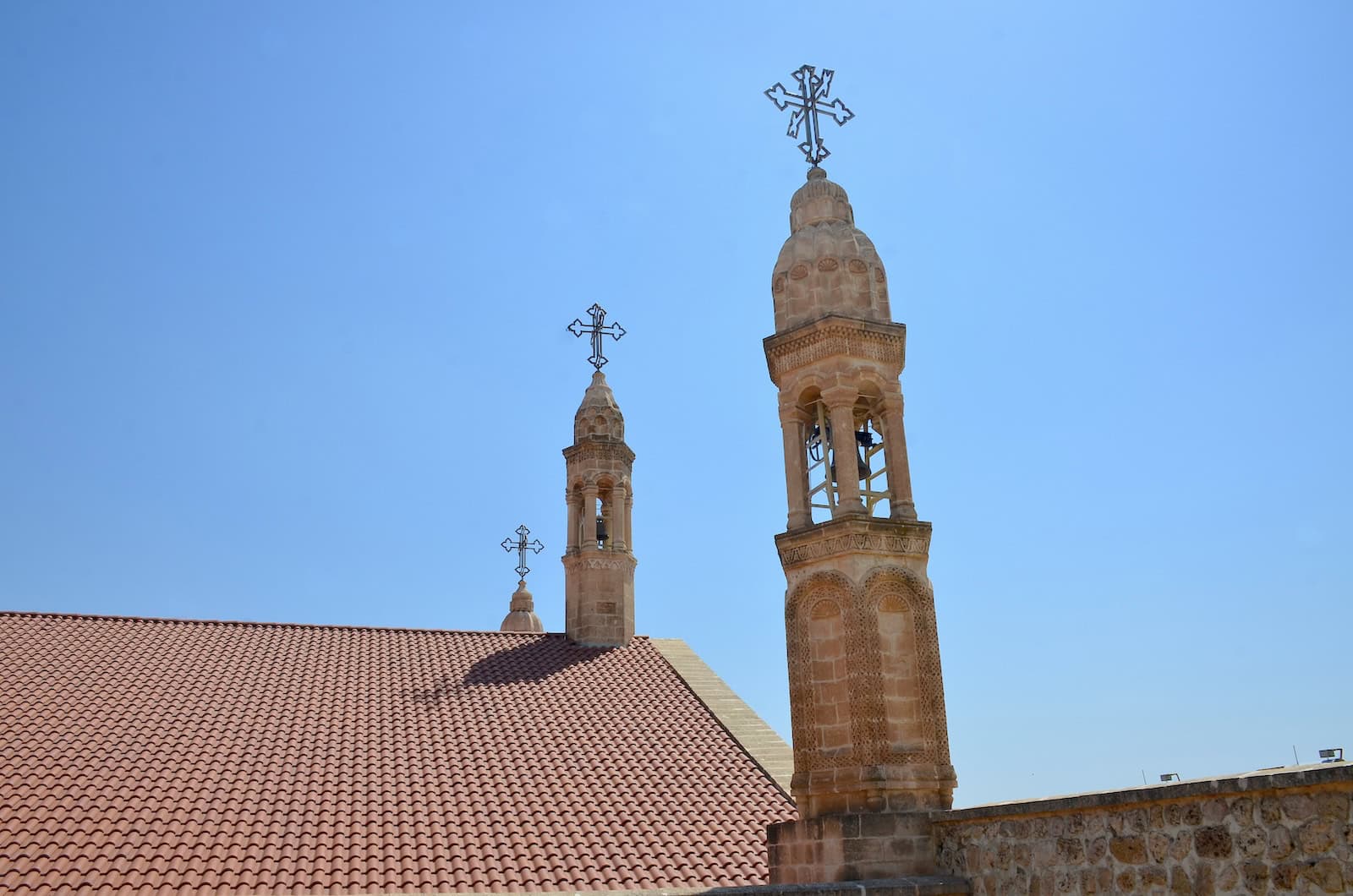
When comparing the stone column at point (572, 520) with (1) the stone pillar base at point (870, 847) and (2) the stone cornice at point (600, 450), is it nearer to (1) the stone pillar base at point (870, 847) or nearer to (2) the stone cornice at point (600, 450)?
(2) the stone cornice at point (600, 450)

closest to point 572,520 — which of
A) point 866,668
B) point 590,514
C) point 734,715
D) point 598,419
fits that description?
point 590,514

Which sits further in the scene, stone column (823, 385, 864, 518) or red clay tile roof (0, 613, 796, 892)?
red clay tile roof (0, 613, 796, 892)

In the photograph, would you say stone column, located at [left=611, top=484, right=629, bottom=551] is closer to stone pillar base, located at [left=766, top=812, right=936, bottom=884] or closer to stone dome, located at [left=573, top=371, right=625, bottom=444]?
stone dome, located at [left=573, top=371, right=625, bottom=444]

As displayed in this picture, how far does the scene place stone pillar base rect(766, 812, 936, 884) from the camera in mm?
7152

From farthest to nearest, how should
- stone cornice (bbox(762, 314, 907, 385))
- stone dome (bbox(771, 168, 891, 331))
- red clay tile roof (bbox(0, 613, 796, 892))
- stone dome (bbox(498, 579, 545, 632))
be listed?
stone dome (bbox(498, 579, 545, 632)) < red clay tile roof (bbox(0, 613, 796, 892)) < stone dome (bbox(771, 168, 891, 331)) < stone cornice (bbox(762, 314, 907, 385))

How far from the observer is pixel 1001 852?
22.0ft

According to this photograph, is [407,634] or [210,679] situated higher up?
[407,634]

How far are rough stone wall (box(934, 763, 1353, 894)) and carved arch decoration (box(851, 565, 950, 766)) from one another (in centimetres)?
65

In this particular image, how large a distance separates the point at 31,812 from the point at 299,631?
239 inches

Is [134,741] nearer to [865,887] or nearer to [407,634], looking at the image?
Result: [407,634]

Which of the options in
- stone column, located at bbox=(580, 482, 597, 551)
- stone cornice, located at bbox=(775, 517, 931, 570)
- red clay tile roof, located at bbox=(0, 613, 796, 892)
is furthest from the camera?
stone column, located at bbox=(580, 482, 597, 551)

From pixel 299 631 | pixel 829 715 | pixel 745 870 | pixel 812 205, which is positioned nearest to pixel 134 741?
pixel 299 631

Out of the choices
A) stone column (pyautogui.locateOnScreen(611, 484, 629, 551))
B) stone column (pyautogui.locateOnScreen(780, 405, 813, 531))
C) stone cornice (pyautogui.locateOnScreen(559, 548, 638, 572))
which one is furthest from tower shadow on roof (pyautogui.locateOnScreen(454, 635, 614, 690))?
stone column (pyautogui.locateOnScreen(780, 405, 813, 531))

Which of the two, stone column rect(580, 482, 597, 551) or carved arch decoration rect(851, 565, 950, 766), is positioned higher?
stone column rect(580, 482, 597, 551)
